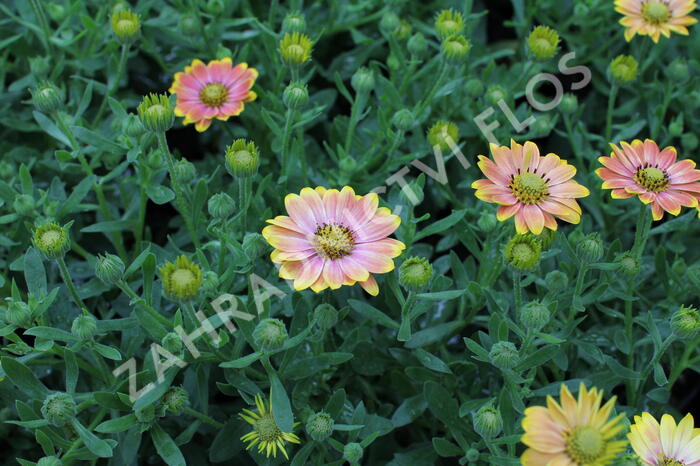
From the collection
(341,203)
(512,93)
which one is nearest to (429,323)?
(341,203)

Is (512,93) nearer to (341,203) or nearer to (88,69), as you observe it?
(341,203)

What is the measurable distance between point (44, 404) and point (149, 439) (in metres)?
0.45

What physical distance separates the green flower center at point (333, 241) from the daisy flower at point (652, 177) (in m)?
0.60

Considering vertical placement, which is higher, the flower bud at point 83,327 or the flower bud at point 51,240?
the flower bud at point 51,240

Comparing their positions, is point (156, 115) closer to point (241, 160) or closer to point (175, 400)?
point (241, 160)

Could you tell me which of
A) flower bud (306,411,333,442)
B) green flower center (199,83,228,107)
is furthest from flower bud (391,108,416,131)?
flower bud (306,411,333,442)

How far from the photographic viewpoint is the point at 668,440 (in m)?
1.68

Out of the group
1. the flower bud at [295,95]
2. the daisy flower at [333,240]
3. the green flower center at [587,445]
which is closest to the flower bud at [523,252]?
the daisy flower at [333,240]

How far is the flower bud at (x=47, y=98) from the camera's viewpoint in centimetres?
211

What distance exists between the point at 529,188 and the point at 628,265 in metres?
0.33

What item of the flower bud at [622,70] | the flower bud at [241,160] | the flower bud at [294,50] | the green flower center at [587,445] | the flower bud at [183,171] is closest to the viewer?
the green flower center at [587,445]

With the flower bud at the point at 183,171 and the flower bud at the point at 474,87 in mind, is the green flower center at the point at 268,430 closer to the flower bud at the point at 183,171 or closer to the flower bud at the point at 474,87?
the flower bud at the point at 183,171

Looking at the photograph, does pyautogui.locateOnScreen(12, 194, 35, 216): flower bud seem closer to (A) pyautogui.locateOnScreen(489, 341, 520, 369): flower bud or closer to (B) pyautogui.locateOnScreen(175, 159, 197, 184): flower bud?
(B) pyautogui.locateOnScreen(175, 159, 197, 184): flower bud

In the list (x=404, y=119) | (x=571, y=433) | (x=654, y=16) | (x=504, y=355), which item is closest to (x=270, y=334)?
(x=504, y=355)
